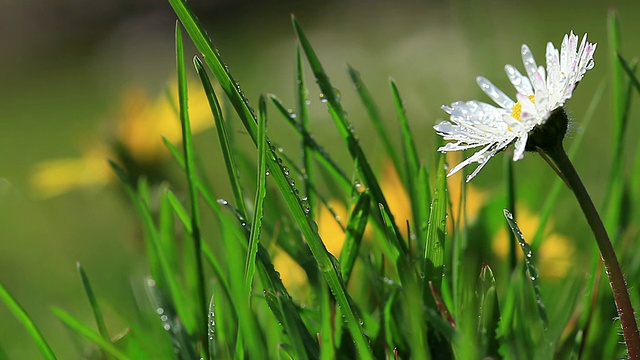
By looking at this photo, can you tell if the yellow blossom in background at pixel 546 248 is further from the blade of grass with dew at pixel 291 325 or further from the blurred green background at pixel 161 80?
the blade of grass with dew at pixel 291 325

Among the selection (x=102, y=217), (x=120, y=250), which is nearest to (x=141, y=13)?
(x=102, y=217)

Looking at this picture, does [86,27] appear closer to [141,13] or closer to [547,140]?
[141,13]

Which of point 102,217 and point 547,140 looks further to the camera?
point 102,217

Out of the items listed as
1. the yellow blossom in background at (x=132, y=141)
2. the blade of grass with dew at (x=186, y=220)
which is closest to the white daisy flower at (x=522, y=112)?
the blade of grass with dew at (x=186, y=220)

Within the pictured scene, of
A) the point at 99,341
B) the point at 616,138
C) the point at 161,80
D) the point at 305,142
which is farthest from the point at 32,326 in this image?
the point at 161,80

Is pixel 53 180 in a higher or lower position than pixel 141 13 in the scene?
lower

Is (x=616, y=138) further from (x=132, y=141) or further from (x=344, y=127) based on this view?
(x=132, y=141)
